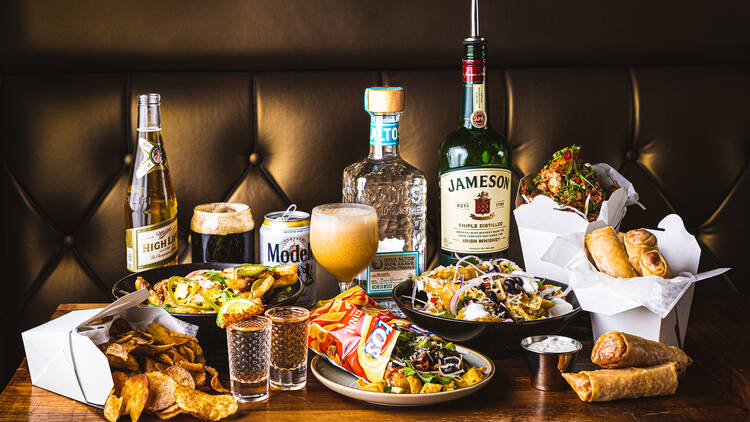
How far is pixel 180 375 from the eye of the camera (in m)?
0.87

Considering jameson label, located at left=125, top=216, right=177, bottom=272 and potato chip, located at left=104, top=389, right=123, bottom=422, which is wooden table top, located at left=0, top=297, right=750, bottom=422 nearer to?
potato chip, located at left=104, top=389, right=123, bottom=422

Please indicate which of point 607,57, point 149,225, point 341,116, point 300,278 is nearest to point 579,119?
point 607,57

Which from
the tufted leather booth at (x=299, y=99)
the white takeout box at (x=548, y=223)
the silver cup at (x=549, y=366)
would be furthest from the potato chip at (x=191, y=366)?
the tufted leather booth at (x=299, y=99)

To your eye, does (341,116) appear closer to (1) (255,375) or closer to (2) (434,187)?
(2) (434,187)

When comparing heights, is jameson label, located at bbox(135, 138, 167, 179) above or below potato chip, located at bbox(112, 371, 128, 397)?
above

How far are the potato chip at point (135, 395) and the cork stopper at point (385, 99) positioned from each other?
23.8 inches

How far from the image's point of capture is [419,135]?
5.12ft

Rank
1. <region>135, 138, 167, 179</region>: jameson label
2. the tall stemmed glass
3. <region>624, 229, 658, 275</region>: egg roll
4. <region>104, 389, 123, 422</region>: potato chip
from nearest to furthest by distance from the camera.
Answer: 1. <region>104, 389, 123, 422</region>: potato chip
2. <region>624, 229, 658, 275</region>: egg roll
3. the tall stemmed glass
4. <region>135, 138, 167, 179</region>: jameson label

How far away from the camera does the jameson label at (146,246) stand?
3.99 feet

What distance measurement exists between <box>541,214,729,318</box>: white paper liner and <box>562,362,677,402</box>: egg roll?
93mm

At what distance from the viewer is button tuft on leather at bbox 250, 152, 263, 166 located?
1573mm

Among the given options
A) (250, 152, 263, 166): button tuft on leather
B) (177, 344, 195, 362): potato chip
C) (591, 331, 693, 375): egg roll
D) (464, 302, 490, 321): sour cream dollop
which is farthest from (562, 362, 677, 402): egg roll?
(250, 152, 263, 166): button tuft on leather

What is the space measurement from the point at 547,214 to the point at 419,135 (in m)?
0.52

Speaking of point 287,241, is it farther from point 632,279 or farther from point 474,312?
point 632,279
